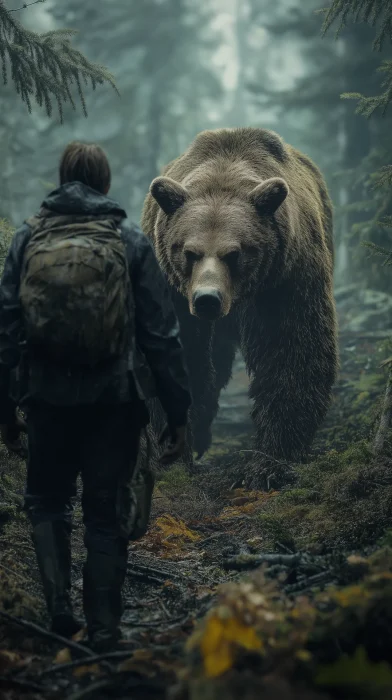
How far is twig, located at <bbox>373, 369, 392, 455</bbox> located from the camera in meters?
5.37

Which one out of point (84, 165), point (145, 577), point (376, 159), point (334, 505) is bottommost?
point (145, 577)

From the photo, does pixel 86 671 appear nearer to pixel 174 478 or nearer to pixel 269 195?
pixel 174 478

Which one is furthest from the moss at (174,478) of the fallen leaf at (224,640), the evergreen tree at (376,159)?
the fallen leaf at (224,640)

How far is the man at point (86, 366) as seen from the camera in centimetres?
303

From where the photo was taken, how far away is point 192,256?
19.9ft

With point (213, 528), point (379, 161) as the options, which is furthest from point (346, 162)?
point (213, 528)

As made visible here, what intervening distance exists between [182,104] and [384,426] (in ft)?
96.9

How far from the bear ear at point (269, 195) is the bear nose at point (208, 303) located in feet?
3.63

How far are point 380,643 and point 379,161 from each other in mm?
13335

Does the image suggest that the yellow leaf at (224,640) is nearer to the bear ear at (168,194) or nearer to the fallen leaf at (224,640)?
the fallen leaf at (224,640)

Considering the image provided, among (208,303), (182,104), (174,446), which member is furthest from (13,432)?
(182,104)

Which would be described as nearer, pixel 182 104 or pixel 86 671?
pixel 86 671

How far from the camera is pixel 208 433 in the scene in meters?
8.91

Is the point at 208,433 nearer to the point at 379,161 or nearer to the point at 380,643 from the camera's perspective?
the point at 380,643
